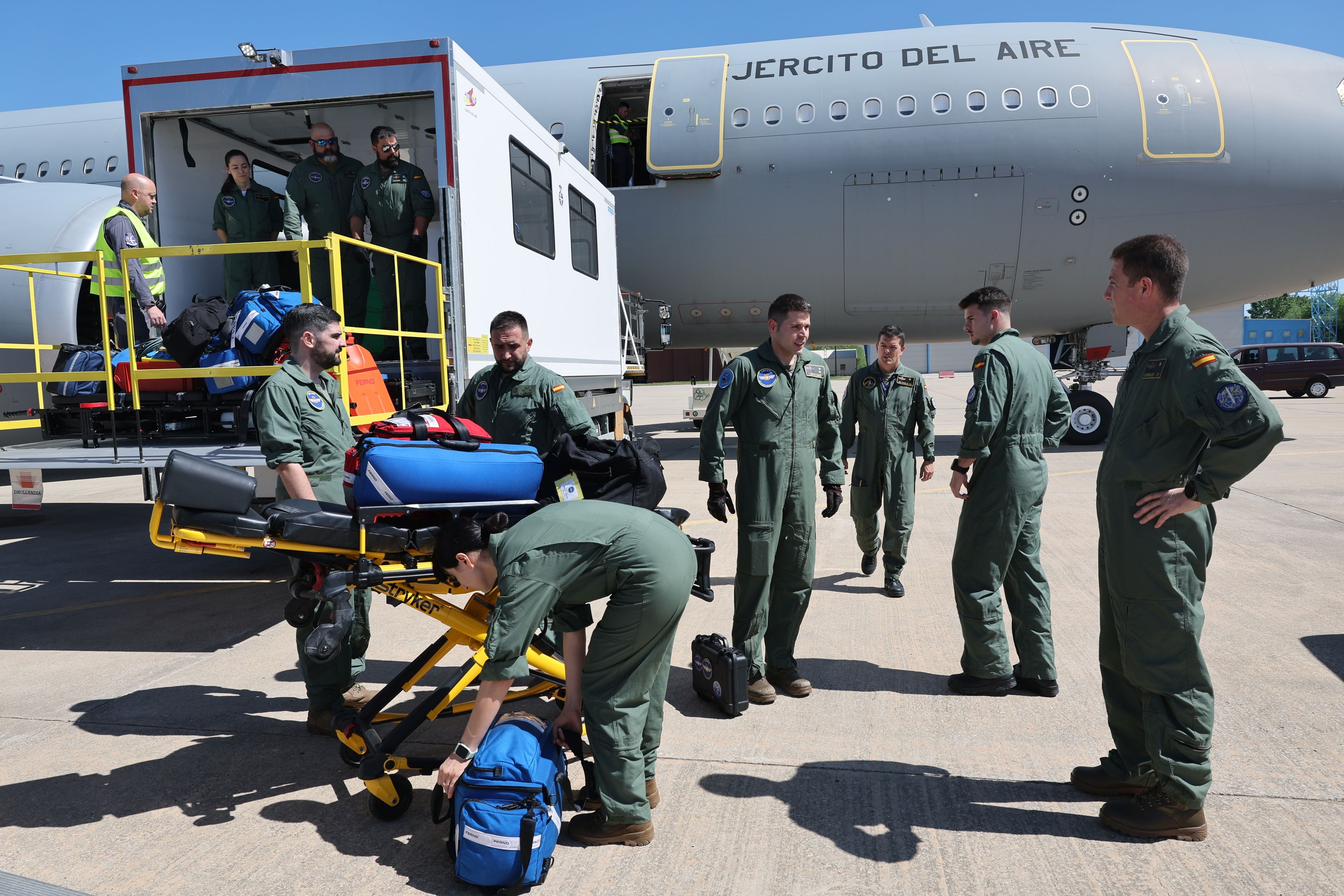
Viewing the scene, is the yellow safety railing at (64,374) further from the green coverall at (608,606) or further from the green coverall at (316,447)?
the green coverall at (608,606)

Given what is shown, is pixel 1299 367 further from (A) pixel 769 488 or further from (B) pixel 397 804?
(B) pixel 397 804

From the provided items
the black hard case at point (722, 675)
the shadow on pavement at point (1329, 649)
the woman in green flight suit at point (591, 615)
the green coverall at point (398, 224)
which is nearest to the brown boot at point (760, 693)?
the black hard case at point (722, 675)

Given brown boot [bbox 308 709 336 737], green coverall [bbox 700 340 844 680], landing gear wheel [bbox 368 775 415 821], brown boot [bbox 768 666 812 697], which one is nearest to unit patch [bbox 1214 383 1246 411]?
green coverall [bbox 700 340 844 680]

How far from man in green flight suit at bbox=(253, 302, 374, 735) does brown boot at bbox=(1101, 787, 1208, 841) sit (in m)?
2.85

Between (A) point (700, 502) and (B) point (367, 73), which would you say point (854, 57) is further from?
(B) point (367, 73)

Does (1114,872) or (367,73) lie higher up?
(367,73)

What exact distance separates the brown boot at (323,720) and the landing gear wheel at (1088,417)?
1095 centimetres

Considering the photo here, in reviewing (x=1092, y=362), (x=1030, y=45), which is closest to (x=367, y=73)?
(x=1030, y=45)

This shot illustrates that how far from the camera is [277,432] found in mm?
3611

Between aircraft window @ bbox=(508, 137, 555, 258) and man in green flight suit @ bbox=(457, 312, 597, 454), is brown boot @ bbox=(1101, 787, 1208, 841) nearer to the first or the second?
man in green flight suit @ bbox=(457, 312, 597, 454)

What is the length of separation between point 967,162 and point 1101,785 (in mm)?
8799

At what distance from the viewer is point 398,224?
659 centimetres

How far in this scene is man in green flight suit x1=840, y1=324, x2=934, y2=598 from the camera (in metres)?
5.55

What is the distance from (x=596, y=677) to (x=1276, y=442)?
83.9 inches
